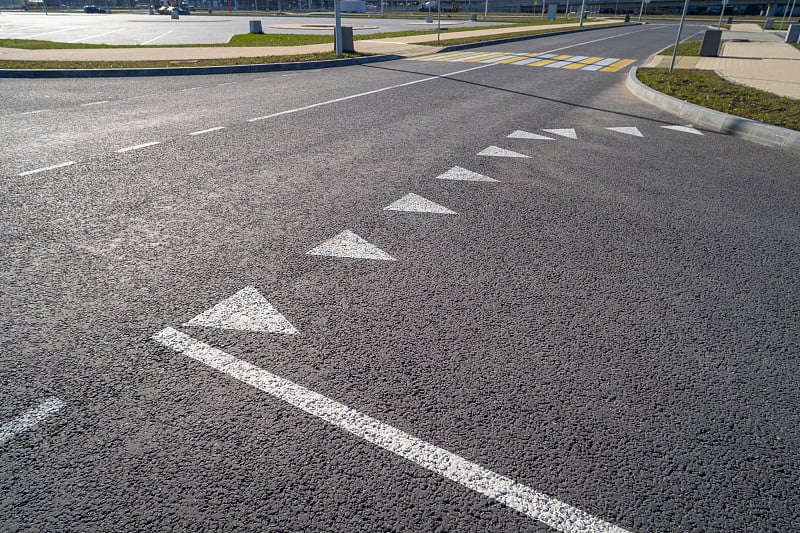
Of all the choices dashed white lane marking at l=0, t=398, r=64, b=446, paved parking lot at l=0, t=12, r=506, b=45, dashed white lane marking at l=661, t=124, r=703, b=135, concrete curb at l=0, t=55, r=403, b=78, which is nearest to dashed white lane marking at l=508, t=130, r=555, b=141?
dashed white lane marking at l=661, t=124, r=703, b=135

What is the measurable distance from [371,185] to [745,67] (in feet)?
52.3

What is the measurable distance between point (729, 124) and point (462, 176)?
5.46 m

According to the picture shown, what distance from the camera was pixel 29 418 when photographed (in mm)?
2172

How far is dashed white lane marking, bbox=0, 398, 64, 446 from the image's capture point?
209 cm

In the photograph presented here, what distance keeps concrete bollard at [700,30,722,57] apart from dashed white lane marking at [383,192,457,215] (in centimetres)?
1904

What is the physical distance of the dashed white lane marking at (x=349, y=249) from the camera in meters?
3.71

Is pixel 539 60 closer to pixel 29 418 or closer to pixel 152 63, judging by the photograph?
pixel 152 63

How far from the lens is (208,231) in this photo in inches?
158

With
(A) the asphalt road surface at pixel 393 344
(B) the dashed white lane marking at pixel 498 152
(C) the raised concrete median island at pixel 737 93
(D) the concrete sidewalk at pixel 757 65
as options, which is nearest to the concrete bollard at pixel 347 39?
(C) the raised concrete median island at pixel 737 93

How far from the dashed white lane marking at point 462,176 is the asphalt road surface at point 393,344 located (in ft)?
0.16

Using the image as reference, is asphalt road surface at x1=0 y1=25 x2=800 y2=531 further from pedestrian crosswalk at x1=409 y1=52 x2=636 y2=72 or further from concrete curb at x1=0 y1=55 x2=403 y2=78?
pedestrian crosswalk at x1=409 y1=52 x2=636 y2=72

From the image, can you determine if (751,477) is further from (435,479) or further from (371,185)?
(371,185)

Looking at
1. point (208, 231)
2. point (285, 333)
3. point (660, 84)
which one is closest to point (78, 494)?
point (285, 333)

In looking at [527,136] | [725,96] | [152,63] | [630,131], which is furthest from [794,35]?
[152,63]
